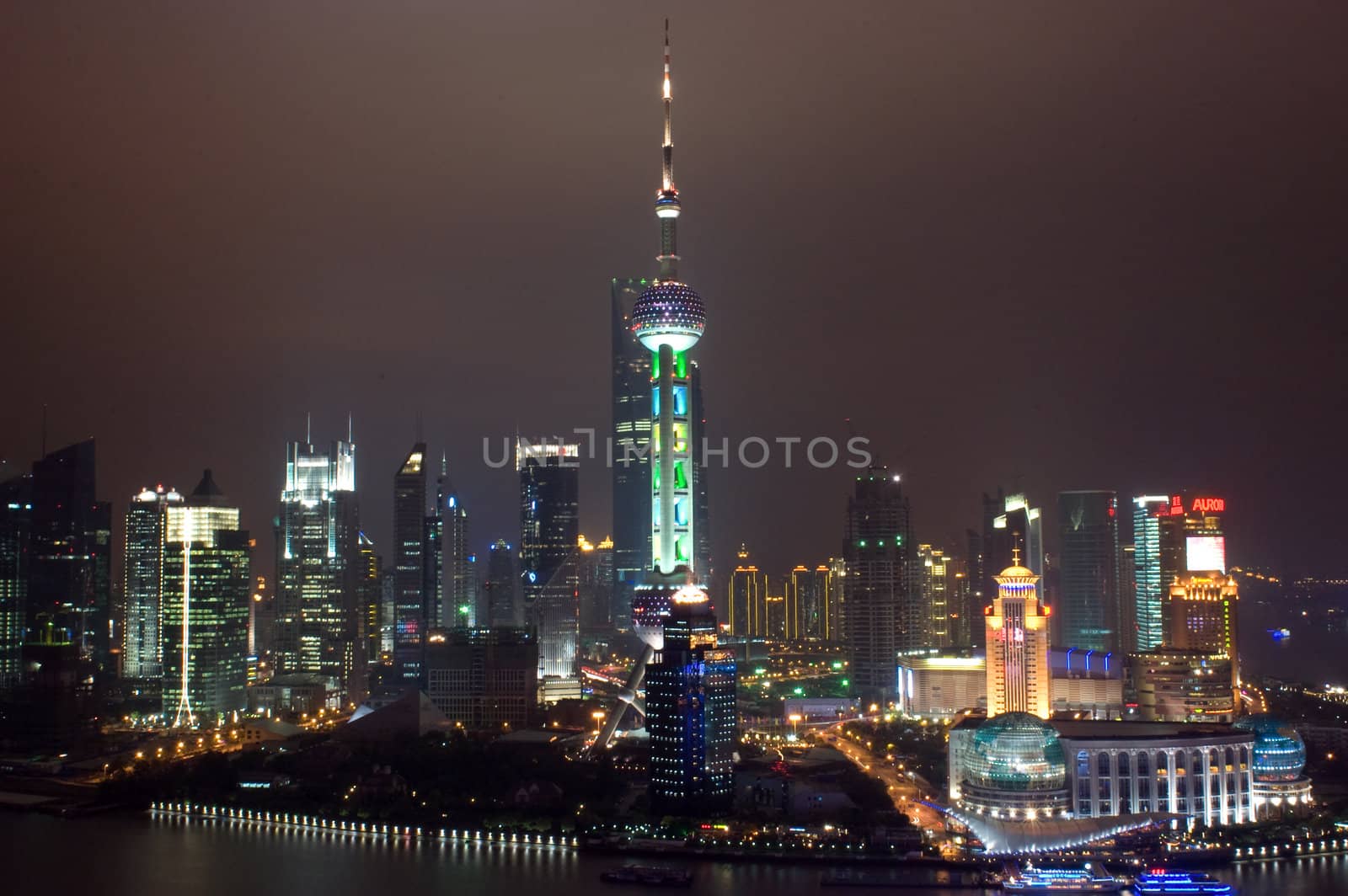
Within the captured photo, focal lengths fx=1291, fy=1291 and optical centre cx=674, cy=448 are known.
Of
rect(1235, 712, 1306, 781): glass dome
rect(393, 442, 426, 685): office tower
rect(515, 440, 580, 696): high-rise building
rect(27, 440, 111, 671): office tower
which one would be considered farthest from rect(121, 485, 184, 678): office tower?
rect(1235, 712, 1306, 781): glass dome

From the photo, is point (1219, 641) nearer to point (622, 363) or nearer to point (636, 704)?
point (636, 704)

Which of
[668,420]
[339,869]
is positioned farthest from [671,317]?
[339,869]

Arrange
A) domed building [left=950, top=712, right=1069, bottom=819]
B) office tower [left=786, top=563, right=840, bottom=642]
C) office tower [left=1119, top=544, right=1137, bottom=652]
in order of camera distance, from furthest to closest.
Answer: office tower [left=786, top=563, right=840, bottom=642]
office tower [left=1119, top=544, right=1137, bottom=652]
domed building [left=950, top=712, right=1069, bottom=819]

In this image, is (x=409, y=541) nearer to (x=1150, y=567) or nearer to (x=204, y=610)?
(x=204, y=610)

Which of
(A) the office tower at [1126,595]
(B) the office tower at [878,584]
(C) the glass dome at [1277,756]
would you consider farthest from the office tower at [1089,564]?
(C) the glass dome at [1277,756]

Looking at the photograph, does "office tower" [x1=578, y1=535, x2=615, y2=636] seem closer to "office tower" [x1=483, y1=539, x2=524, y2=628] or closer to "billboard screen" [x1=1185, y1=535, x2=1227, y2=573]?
"office tower" [x1=483, y1=539, x2=524, y2=628]

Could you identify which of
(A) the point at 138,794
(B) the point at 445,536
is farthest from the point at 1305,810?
(B) the point at 445,536

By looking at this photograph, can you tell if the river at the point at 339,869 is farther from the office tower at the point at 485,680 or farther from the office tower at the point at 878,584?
the office tower at the point at 878,584
